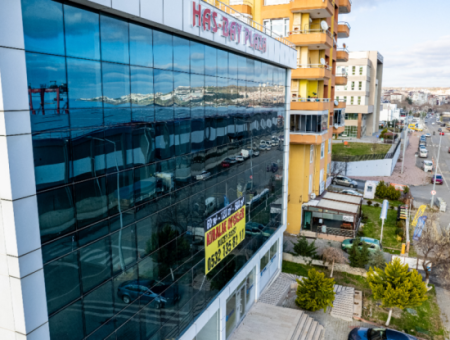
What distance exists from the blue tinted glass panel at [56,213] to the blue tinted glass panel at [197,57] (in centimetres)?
741

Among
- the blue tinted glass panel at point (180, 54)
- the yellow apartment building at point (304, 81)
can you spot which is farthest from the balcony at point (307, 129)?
the blue tinted glass panel at point (180, 54)

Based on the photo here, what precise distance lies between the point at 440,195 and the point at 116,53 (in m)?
49.4

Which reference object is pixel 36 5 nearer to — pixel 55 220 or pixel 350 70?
pixel 55 220

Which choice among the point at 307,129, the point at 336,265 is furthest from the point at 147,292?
the point at 307,129

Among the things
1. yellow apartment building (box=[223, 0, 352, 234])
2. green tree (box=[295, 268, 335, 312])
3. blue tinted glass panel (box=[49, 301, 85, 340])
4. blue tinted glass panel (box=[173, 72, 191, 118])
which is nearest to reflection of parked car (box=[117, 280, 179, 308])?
blue tinted glass panel (box=[49, 301, 85, 340])

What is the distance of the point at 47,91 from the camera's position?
8.05 m

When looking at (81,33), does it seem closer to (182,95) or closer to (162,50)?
(162,50)

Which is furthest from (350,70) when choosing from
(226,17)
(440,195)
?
(226,17)

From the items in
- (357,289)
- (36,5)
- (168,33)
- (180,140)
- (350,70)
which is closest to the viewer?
(36,5)

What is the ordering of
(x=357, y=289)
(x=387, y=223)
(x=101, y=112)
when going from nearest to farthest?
(x=101, y=112), (x=357, y=289), (x=387, y=223)

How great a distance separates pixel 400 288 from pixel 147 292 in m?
14.7

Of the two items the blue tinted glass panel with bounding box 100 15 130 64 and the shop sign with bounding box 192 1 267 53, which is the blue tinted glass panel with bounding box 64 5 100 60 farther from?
the shop sign with bounding box 192 1 267 53

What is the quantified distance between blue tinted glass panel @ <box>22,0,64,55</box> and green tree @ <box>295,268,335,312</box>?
18614 millimetres

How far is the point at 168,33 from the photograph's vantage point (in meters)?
12.4
